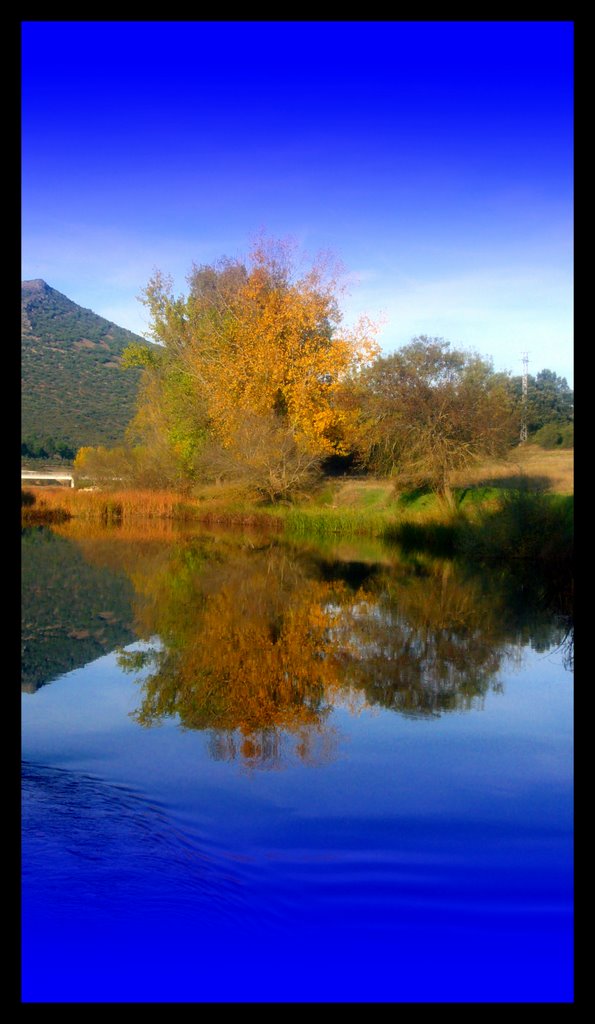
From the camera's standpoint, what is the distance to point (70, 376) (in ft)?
203

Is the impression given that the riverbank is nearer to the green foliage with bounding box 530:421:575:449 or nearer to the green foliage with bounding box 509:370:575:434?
the green foliage with bounding box 530:421:575:449

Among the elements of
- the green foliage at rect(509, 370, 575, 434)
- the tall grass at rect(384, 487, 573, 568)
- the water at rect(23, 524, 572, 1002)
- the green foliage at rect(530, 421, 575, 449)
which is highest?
the green foliage at rect(509, 370, 575, 434)

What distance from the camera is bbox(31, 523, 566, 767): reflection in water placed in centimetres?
788

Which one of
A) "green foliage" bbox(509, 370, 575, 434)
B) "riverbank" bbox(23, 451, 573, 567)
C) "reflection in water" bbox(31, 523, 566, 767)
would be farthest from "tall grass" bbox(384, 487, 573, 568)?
"green foliage" bbox(509, 370, 575, 434)

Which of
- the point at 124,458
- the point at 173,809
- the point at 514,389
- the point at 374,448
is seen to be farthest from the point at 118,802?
the point at 514,389

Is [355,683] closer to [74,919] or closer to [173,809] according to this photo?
[173,809]

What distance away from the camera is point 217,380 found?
3238 cm

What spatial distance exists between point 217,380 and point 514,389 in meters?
13.3

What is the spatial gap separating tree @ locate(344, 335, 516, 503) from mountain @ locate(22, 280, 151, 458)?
20.5m

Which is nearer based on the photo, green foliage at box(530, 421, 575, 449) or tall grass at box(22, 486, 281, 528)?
tall grass at box(22, 486, 281, 528)

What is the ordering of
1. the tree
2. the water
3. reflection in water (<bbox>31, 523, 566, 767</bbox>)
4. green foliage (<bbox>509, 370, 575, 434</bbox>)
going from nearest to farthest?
the water
reflection in water (<bbox>31, 523, 566, 767</bbox>)
the tree
green foliage (<bbox>509, 370, 575, 434</bbox>)

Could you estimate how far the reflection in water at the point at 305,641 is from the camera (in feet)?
25.8

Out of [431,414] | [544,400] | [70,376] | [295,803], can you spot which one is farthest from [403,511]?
[70,376]

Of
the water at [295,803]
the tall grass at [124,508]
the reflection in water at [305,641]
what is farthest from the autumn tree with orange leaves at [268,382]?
the water at [295,803]
